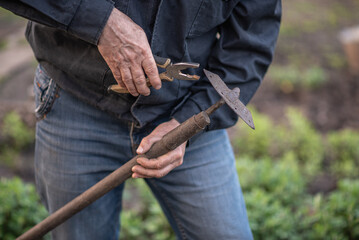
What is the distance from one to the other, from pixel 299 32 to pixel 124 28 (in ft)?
21.6

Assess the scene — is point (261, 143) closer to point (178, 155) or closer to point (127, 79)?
point (178, 155)

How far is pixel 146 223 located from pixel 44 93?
1.54 meters

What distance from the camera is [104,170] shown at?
1.50 m

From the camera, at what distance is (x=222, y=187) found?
4.94 feet

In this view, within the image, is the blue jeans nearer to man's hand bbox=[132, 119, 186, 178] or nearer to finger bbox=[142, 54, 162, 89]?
man's hand bbox=[132, 119, 186, 178]

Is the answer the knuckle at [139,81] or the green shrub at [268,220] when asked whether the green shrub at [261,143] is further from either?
the knuckle at [139,81]

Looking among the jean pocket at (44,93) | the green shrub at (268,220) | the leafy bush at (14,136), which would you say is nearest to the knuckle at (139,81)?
the jean pocket at (44,93)

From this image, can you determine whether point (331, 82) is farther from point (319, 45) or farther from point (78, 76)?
point (78, 76)

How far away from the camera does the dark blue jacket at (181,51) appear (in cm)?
129

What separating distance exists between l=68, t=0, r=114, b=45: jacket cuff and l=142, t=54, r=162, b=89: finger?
18cm

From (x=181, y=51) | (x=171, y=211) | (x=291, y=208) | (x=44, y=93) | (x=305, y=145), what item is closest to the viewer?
(x=181, y=51)

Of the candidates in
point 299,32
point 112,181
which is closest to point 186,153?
point 112,181

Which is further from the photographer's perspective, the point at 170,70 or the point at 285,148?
the point at 285,148

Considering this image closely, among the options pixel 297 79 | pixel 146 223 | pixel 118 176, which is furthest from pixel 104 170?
pixel 297 79
